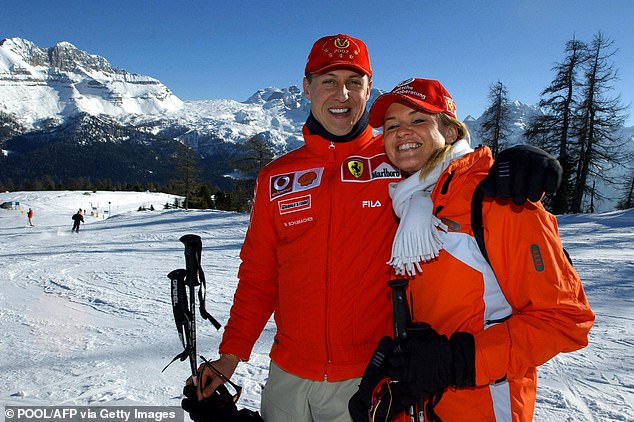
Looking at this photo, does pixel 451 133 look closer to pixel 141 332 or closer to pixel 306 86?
pixel 306 86

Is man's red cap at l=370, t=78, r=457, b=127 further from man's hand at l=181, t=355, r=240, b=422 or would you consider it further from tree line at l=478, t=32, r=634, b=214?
tree line at l=478, t=32, r=634, b=214

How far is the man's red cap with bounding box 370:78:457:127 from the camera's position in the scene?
6.06ft

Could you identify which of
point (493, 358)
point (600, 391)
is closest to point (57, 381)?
point (493, 358)

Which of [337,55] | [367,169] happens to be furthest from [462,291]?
[337,55]

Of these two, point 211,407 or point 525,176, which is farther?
point 211,407

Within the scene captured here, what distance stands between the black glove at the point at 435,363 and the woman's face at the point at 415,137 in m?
0.79

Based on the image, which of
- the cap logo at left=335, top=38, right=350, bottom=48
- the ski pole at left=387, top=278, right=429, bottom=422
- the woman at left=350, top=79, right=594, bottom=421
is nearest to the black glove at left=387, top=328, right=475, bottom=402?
the woman at left=350, top=79, right=594, bottom=421

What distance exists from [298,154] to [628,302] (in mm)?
6776

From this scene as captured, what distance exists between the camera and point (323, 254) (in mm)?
2100

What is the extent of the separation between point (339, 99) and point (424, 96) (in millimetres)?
582

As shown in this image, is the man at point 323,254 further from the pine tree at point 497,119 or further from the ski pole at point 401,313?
the pine tree at point 497,119

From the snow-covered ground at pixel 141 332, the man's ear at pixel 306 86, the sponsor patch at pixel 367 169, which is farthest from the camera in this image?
the snow-covered ground at pixel 141 332

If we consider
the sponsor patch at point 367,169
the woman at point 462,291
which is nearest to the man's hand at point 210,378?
the woman at point 462,291

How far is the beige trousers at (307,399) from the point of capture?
206cm
